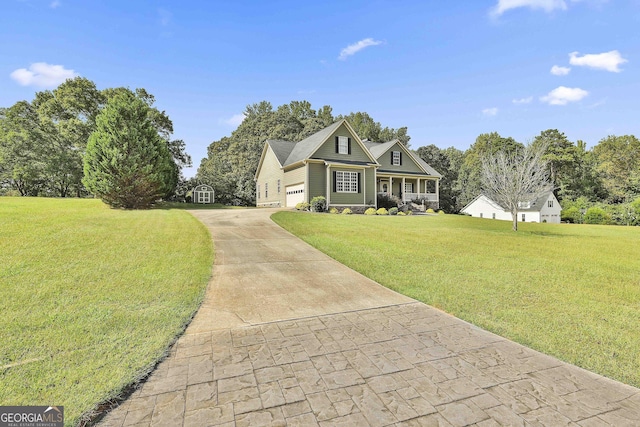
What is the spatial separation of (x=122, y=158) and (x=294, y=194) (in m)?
12.2

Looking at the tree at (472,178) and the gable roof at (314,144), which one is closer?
the gable roof at (314,144)

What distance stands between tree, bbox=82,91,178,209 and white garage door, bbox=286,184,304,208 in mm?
10002

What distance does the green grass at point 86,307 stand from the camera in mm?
2580

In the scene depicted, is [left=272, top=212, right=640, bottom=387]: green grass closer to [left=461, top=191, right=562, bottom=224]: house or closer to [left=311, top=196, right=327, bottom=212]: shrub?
[left=311, top=196, right=327, bottom=212]: shrub

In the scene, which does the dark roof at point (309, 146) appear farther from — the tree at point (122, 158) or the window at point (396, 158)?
the tree at point (122, 158)

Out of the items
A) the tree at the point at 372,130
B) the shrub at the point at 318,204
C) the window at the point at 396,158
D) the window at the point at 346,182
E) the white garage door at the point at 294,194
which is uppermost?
the tree at the point at 372,130

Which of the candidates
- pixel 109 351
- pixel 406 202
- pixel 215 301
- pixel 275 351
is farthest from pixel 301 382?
pixel 406 202

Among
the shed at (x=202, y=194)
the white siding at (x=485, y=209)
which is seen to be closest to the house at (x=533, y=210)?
the white siding at (x=485, y=209)

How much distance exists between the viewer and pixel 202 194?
3438 centimetres

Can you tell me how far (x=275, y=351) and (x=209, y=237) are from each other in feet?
24.0

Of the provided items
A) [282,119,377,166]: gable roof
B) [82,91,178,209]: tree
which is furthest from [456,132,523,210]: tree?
[82,91,178,209]: tree

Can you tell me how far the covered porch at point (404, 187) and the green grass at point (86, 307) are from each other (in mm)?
22114

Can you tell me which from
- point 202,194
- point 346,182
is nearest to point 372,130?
point 346,182

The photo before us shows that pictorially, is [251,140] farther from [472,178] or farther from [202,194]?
[472,178]
